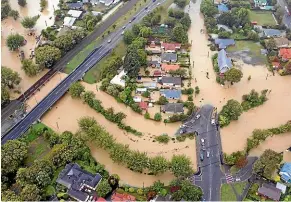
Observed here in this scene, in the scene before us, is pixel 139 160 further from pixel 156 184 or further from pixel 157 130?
pixel 157 130

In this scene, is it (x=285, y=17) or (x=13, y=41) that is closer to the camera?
(x=13, y=41)

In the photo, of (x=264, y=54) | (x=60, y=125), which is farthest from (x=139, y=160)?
(x=264, y=54)

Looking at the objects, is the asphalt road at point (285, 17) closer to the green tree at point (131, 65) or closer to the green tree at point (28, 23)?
the green tree at point (131, 65)

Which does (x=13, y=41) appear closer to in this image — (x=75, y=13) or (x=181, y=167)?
(x=75, y=13)

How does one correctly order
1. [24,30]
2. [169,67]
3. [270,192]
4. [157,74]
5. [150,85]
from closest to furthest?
[270,192]
[150,85]
[157,74]
[169,67]
[24,30]

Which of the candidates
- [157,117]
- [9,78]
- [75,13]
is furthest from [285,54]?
[9,78]

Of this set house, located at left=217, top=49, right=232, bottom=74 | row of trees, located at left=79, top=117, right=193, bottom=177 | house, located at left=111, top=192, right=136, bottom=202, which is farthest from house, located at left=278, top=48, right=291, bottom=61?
house, located at left=111, top=192, right=136, bottom=202

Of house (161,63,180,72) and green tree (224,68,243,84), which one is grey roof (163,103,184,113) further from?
green tree (224,68,243,84)
